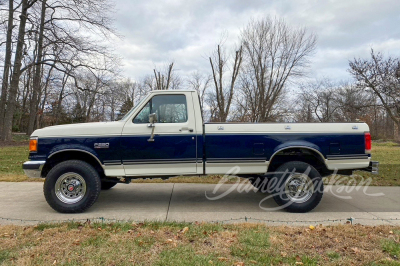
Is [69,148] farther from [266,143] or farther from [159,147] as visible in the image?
[266,143]

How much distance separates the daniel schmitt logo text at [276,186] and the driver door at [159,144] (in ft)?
2.89

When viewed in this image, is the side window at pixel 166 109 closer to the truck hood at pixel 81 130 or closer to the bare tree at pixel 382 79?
the truck hood at pixel 81 130

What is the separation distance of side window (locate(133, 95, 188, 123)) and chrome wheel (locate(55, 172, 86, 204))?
1368 mm

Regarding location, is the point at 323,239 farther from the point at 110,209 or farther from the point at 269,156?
the point at 110,209

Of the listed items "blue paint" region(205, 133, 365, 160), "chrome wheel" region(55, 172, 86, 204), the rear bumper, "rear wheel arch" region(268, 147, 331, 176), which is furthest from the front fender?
the rear bumper

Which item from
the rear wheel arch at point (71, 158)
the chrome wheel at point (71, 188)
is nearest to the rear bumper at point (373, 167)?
the rear wheel arch at point (71, 158)

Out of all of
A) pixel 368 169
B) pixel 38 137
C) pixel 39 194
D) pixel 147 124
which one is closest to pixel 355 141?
pixel 368 169

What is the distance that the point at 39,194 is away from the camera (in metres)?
6.10

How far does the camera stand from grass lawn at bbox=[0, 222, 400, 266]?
3.09m

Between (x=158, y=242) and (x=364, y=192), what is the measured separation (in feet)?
17.9

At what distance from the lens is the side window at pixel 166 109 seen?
4.95m

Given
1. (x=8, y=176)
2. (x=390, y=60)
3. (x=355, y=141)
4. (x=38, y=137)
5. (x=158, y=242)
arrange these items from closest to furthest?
(x=158, y=242)
(x=38, y=137)
(x=355, y=141)
(x=8, y=176)
(x=390, y=60)

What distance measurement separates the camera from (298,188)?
504 centimetres

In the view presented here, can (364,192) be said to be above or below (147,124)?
below
